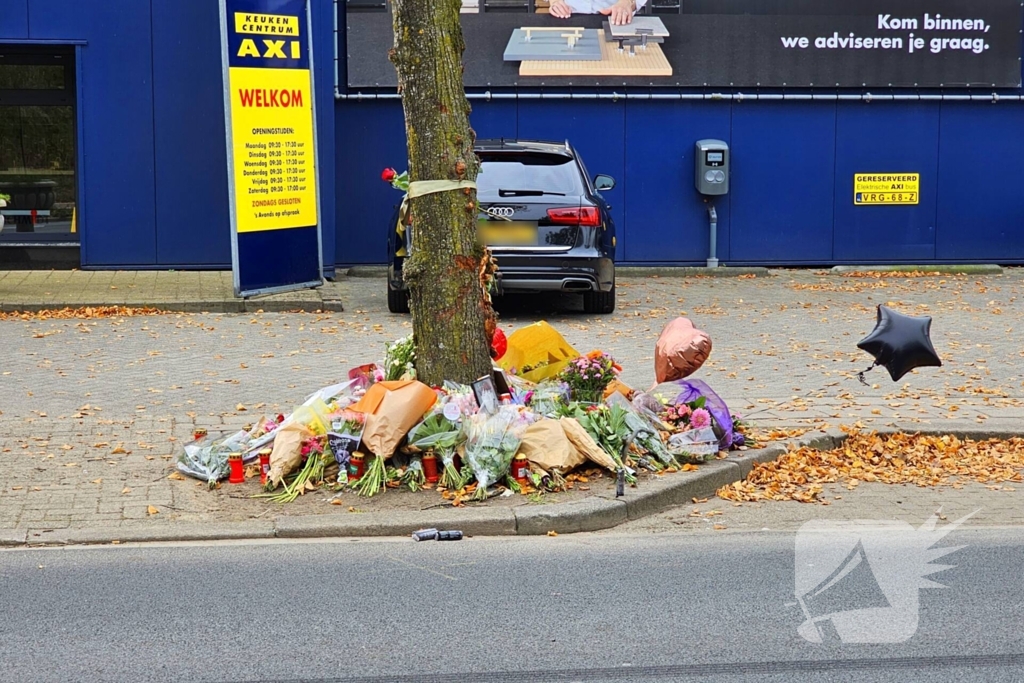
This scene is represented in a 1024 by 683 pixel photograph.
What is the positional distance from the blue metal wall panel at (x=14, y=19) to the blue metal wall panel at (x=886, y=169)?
1013 centimetres

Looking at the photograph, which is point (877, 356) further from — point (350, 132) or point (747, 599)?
point (350, 132)

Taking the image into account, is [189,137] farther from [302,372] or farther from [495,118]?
[302,372]

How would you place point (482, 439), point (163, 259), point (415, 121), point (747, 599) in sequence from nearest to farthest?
point (747, 599) → point (482, 439) → point (415, 121) → point (163, 259)

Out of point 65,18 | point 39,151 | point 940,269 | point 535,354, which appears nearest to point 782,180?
point 940,269

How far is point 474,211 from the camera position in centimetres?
740

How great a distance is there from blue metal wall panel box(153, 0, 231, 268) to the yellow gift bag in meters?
8.55

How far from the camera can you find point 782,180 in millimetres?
17172

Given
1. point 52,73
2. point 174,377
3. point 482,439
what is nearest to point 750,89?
point 52,73

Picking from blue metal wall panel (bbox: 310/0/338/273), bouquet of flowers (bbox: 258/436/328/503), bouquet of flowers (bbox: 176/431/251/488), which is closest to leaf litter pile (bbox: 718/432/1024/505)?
bouquet of flowers (bbox: 258/436/328/503)

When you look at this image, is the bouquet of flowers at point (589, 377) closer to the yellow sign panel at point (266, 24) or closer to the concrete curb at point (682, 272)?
the yellow sign panel at point (266, 24)

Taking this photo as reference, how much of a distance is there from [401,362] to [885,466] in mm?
2866

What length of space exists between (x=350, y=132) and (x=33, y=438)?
9333mm

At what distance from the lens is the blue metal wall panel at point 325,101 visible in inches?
605

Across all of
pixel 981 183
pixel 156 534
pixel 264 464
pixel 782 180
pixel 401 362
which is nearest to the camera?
pixel 156 534
